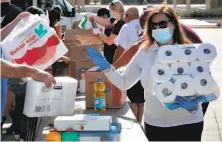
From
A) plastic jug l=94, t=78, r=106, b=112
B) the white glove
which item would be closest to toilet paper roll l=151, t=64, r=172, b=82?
plastic jug l=94, t=78, r=106, b=112

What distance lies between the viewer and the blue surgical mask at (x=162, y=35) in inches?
136

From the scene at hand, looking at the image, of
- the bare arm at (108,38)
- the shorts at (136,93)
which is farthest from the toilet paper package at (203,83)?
the bare arm at (108,38)

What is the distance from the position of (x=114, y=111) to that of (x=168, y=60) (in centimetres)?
119

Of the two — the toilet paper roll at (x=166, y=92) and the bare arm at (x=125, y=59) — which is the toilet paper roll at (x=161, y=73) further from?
the bare arm at (x=125, y=59)

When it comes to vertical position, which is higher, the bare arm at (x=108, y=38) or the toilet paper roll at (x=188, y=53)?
the toilet paper roll at (x=188, y=53)

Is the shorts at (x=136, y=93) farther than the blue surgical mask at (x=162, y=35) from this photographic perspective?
Yes

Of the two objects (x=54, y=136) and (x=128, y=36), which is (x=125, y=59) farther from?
(x=54, y=136)

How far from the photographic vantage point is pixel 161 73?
3176mm

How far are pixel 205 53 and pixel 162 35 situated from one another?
14.8 inches

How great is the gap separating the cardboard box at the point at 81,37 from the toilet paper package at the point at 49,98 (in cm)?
230

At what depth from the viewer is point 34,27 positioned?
3666mm

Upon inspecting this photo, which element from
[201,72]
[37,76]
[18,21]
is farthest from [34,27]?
[201,72]

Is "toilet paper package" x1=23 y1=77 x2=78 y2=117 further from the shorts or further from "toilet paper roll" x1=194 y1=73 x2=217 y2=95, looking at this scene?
the shorts

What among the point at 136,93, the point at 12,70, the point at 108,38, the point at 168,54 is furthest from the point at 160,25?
Answer: the point at 108,38
